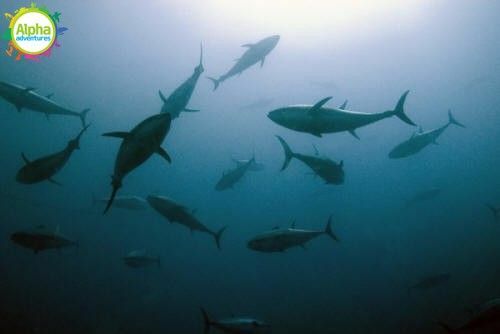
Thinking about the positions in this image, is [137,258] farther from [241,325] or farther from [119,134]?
[119,134]

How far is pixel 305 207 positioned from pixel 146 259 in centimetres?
2086

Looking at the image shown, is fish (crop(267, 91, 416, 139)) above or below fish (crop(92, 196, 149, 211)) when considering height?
above

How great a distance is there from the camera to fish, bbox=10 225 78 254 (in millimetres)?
4949

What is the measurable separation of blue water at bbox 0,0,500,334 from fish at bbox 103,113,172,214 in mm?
6923

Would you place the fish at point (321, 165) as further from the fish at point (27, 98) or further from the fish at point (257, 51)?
the fish at point (27, 98)

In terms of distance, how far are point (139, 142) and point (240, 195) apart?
27698mm

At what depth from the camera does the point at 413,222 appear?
866 inches

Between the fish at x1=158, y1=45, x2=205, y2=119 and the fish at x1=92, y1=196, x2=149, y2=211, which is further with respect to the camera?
the fish at x1=92, y1=196, x2=149, y2=211

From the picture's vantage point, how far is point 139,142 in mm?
2412

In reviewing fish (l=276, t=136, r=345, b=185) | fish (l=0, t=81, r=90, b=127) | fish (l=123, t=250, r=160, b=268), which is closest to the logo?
fish (l=0, t=81, r=90, b=127)

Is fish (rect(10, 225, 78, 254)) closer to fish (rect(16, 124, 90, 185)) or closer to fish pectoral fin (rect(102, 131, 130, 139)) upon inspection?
fish (rect(16, 124, 90, 185))

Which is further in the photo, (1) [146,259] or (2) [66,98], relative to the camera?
(2) [66,98]

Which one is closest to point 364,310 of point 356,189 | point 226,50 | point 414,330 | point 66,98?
point 414,330

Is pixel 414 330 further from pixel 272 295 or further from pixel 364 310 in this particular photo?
pixel 272 295
